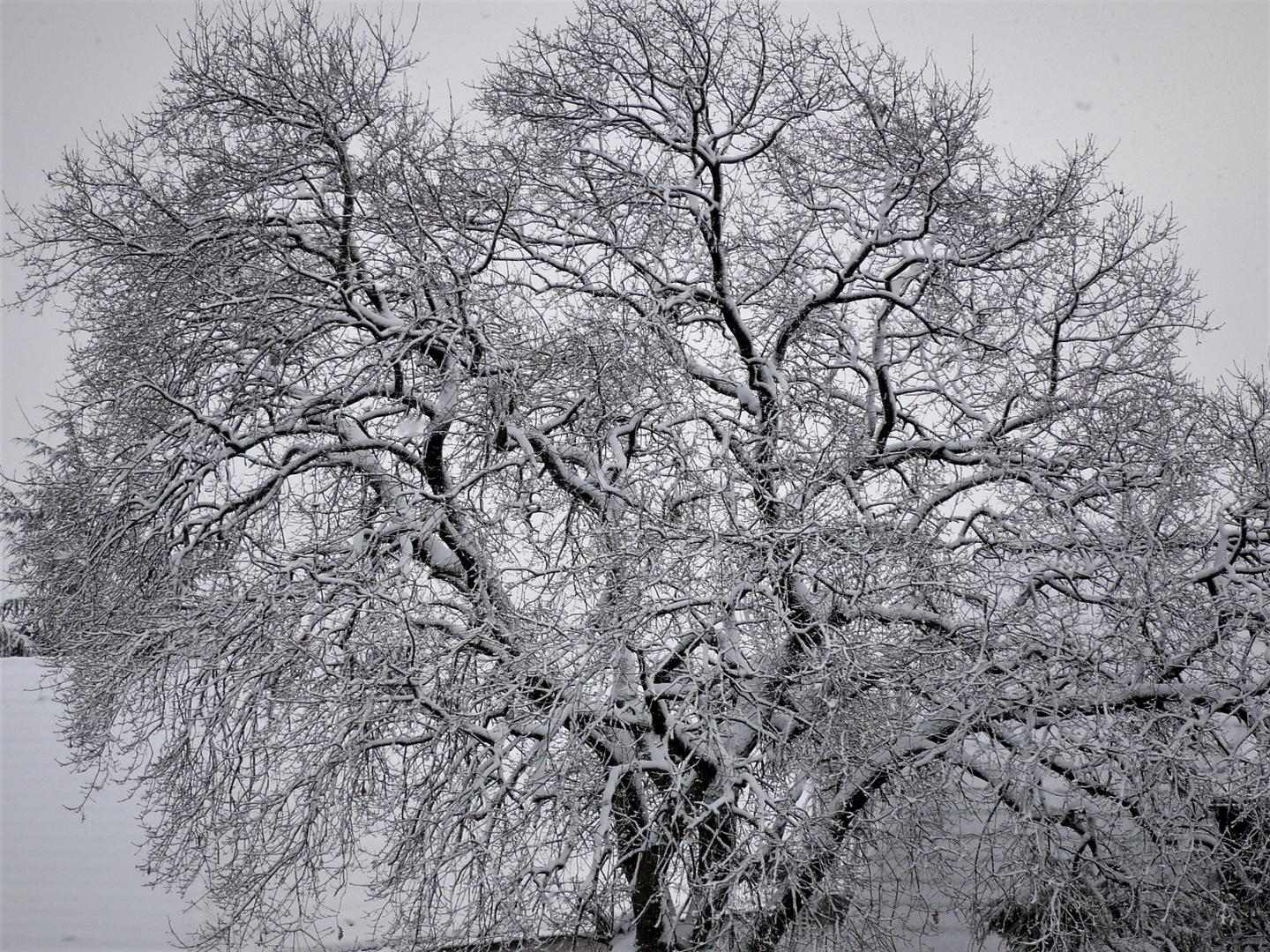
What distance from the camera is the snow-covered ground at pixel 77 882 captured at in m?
8.66

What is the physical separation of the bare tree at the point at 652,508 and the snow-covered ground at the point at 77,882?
1.61 metres

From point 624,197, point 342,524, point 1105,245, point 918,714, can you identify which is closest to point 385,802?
point 342,524

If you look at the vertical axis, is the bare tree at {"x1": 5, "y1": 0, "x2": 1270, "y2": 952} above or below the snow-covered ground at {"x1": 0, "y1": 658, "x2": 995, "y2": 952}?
above

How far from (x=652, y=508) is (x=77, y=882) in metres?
7.92

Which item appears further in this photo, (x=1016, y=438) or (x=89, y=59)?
(x=89, y=59)

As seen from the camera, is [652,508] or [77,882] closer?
[652,508]

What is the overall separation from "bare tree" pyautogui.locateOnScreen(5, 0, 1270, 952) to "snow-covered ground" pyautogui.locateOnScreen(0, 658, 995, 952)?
1609 mm

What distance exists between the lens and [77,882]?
32.7 ft

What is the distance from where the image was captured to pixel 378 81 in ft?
25.0

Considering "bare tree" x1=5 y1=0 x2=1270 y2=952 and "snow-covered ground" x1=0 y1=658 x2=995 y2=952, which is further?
"snow-covered ground" x1=0 y1=658 x2=995 y2=952

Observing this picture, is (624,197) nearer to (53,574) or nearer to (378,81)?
(378,81)

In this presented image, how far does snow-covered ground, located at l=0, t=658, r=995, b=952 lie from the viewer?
866 centimetres

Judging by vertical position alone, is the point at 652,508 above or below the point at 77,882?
above

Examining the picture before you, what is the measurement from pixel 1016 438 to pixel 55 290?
8.11 m
